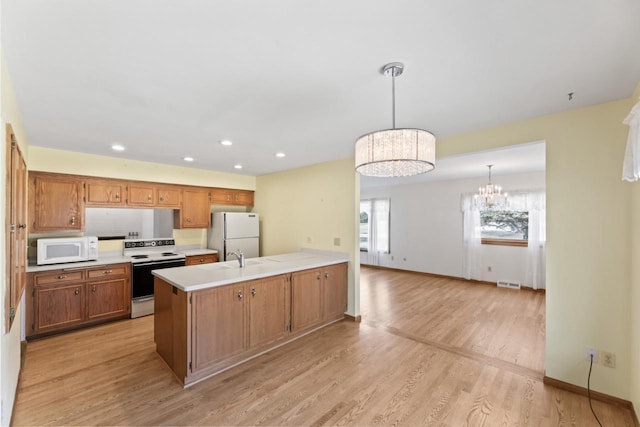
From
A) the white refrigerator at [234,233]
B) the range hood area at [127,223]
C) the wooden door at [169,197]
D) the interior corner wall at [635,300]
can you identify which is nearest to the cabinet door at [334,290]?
the white refrigerator at [234,233]

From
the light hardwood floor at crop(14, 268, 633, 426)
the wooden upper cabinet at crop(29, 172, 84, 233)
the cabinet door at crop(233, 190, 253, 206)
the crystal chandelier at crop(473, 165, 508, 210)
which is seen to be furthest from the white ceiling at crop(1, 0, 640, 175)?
the crystal chandelier at crop(473, 165, 508, 210)

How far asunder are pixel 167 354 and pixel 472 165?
5.21 metres

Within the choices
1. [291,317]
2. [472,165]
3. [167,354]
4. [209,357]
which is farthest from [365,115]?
[472,165]

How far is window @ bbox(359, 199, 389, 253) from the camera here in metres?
7.77

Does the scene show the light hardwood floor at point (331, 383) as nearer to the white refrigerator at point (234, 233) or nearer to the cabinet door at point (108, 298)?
the cabinet door at point (108, 298)

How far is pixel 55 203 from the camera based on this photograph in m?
3.57

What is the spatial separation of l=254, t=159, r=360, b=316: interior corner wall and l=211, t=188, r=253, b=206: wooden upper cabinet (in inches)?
7.4

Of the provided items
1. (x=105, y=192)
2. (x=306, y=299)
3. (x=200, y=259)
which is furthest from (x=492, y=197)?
(x=105, y=192)

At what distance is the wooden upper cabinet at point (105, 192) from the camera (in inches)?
151

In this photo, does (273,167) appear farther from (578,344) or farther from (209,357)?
(578,344)

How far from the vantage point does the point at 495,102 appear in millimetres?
2154

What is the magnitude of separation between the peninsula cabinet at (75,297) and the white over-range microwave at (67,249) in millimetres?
198

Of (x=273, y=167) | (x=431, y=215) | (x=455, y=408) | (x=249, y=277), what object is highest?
(x=273, y=167)

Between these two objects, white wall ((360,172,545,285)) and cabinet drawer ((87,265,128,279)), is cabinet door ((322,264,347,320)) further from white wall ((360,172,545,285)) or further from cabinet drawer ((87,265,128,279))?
white wall ((360,172,545,285))
